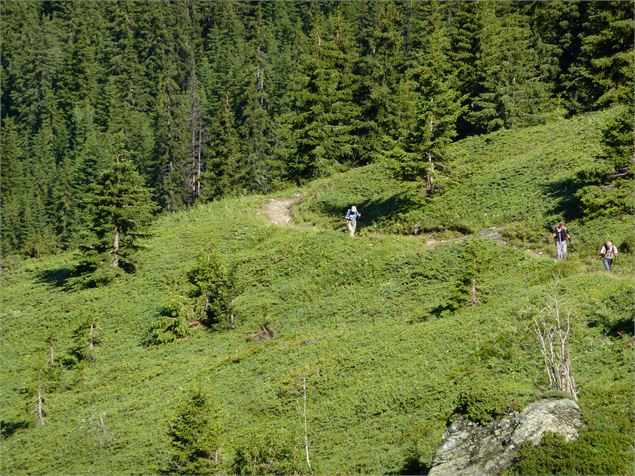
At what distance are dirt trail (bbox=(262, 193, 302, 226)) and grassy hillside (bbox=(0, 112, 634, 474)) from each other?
1259 mm

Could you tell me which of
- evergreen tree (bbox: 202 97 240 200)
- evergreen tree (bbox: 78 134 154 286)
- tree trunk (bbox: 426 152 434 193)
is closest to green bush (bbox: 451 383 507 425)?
tree trunk (bbox: 426 152 434 193)

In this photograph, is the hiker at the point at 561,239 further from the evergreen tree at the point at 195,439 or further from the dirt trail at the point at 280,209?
the dirt trail at the point at 280,209

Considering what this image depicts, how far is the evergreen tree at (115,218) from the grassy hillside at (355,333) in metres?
1.42

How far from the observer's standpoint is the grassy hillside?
21.1m

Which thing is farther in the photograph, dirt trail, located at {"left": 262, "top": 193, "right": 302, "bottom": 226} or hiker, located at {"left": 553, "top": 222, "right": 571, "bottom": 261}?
dirt trail, located at {"left": 262, "top": 193, "right": 302, "bottom": 226}

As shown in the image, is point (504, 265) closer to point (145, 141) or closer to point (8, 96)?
point (145, 141)

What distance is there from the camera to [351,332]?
30.2 m

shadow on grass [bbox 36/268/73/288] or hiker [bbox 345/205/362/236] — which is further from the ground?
hiker [bbox 345/205/362/236]

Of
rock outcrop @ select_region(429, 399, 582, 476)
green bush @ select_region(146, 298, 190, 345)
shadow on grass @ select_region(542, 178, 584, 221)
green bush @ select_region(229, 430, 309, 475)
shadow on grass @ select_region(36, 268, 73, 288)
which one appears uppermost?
shadow on grass @ select_region(542, 178, 584, 221)

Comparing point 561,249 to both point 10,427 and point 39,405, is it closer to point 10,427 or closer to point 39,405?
point 39,405

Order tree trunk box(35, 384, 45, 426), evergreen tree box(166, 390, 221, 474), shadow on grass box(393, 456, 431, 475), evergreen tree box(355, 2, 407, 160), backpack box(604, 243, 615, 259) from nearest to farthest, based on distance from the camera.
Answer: shadow on grass box(393, 456, 431, 475)
evergreen tree box(166, 390, 221, 474)
backpack box(604, 243, 615, 259)
tree trunk box(35, 384, 45, 426)
evergreen tree box(355, 2, 407, 160)

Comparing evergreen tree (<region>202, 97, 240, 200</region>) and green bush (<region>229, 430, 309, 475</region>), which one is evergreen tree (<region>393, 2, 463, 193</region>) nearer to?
green bush (<region>229, 430, 309, 475</region>)

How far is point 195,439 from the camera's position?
66.0ft

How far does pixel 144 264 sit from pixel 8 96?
109m
